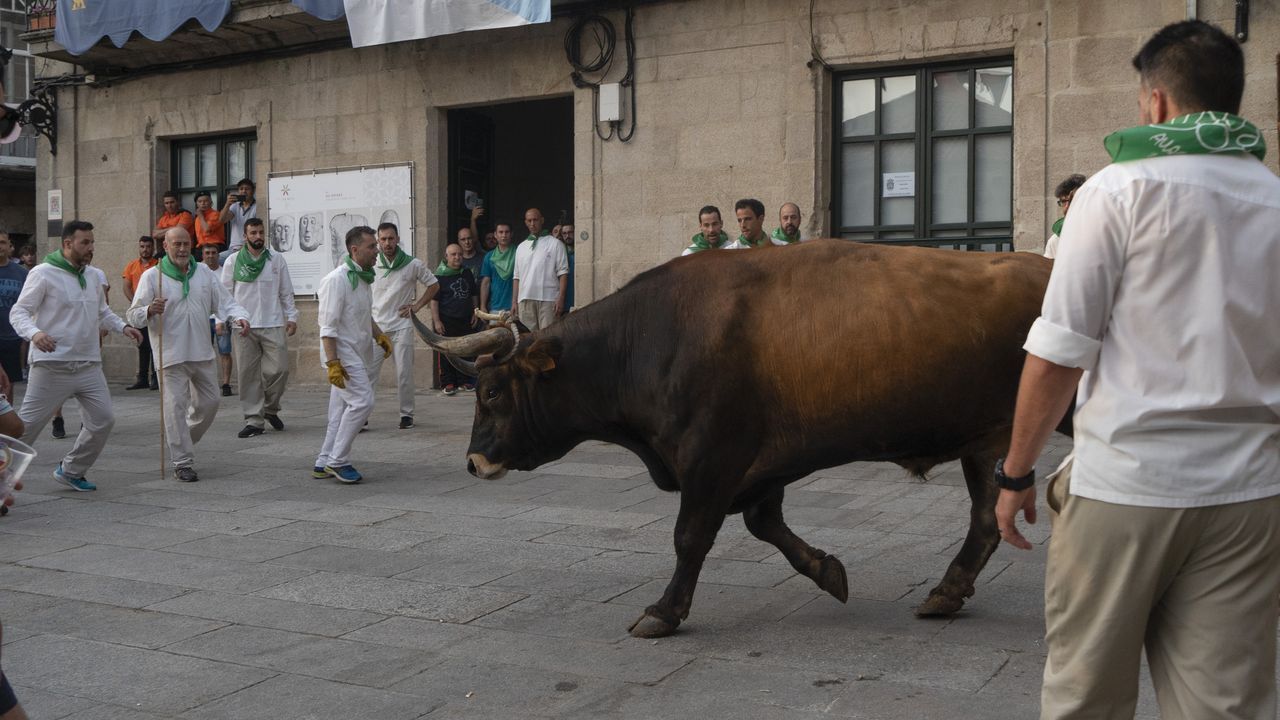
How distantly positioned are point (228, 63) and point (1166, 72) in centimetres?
1607

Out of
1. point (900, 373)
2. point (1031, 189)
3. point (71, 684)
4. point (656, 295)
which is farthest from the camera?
point (1031, 189)

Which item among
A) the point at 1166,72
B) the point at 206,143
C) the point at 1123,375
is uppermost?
the point at 206,143

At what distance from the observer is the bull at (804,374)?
511 cm

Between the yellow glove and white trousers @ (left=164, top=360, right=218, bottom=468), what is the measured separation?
1022 millimetres

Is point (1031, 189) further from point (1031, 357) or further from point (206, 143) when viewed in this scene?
point (206, 143)

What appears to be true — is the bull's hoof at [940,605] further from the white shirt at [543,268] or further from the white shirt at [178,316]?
the white shirt at [543,268]

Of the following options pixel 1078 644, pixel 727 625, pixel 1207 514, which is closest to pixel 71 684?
pixel 727 625

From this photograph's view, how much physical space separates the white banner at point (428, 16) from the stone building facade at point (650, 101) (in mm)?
868

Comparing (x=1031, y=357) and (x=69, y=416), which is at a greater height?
(x=1031, y=357)

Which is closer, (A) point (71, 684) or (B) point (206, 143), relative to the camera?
(A) point (71, 684)

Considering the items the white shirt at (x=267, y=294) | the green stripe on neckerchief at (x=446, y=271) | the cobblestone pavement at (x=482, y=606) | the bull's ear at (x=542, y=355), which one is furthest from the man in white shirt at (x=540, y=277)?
the bull's ear at (x=542, y=355)

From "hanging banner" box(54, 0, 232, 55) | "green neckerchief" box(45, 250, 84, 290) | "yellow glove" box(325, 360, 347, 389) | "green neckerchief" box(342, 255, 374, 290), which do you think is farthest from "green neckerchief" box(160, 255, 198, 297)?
"hanging banner" box(54, 0, 232, 55)

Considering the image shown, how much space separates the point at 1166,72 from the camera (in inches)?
106

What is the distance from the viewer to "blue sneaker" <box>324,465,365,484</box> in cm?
923
